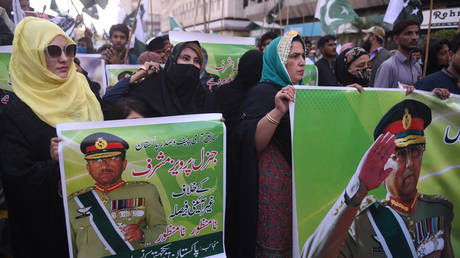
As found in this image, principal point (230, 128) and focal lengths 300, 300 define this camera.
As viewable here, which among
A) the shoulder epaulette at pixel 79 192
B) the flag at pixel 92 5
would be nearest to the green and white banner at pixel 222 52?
the shoulder epaulette at pixel 79 192

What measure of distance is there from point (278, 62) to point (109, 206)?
120 centimetres

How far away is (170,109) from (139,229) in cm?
72

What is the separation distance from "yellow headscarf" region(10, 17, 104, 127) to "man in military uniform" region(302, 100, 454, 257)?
148 centimetres

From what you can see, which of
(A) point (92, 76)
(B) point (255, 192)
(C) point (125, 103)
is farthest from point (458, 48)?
(A) point (92, 76)

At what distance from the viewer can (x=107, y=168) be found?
1.32m

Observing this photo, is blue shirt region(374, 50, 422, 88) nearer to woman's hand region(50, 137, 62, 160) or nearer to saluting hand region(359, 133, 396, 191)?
saluting hand region(359, 133, 396, 191)

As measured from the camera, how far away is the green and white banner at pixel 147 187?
129cm

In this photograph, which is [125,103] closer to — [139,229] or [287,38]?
[139,229]

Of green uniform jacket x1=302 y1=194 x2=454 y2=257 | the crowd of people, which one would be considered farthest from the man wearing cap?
green uniform jacket x1=302 y1=194 x2=454 y2=257

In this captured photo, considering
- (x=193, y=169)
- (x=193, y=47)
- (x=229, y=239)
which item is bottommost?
(x=229, y=239)

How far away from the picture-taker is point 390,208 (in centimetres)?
175

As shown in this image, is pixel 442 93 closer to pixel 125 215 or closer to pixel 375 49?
pixel 125 215

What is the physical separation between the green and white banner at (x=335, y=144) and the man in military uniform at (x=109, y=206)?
2.45 ft

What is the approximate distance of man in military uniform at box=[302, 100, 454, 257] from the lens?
1631 millimetres
